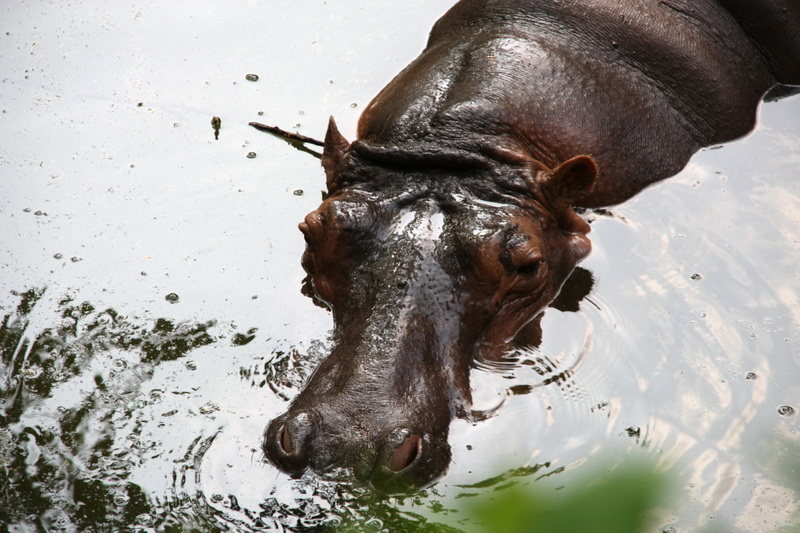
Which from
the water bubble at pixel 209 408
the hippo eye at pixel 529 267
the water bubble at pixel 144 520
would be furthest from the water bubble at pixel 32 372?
the hippo eye at pixel 529 267

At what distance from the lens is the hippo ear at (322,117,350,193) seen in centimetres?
510

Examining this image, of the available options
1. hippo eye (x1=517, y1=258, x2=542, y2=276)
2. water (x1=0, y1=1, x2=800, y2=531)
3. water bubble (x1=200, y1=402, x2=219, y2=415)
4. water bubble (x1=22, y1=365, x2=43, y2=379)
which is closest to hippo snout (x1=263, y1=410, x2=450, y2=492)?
water (x1=0, y1=1, x2=800, y2=531)

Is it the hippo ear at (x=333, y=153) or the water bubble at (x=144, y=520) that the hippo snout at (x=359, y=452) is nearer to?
the water bubble at (x=144, y=520)

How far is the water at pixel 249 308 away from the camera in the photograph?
3.96 meters

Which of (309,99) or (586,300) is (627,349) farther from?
(309,99)

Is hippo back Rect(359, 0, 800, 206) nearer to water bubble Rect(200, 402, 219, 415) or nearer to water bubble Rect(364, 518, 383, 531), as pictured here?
water bubble Rect(200, 402, 219, 415)

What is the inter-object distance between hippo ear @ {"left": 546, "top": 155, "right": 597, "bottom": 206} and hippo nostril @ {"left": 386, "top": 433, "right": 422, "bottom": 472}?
179 centimetres

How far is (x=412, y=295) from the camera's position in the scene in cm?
414

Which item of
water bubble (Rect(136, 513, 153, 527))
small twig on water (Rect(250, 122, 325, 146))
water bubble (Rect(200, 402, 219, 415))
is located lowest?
water bubble (Rect(136, 513, 153, 527))

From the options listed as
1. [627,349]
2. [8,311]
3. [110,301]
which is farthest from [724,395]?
[8,311]

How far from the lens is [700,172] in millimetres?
6000

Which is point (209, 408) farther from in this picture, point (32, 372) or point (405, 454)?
point (405, 454)

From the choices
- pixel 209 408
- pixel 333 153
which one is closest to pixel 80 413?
pixel 209 408

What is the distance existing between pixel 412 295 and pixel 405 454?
89cm
